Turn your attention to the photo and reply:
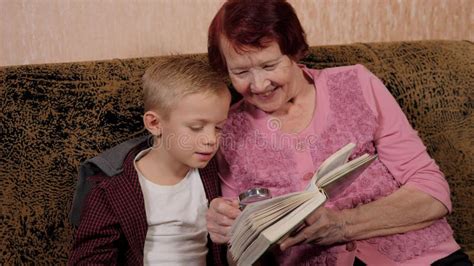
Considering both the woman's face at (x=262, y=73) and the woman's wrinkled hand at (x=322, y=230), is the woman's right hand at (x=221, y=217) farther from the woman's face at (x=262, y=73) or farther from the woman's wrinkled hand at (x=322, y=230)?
the woman's face at (x=262, y=73)

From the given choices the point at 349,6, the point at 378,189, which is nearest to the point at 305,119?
the point at 378,189

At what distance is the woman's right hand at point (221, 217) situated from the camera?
1.22m

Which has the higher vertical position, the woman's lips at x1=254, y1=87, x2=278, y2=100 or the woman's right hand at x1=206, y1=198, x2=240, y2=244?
the woman's lips at x1=254, y1=87, x2=278, y2=100

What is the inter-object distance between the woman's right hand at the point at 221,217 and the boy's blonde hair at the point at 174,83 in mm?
263

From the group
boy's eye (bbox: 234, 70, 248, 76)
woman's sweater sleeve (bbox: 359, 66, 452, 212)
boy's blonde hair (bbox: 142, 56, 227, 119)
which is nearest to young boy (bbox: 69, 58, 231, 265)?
boy's blonde hair (bbox: 142, 56, 227, 119)

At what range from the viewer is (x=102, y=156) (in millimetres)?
1406

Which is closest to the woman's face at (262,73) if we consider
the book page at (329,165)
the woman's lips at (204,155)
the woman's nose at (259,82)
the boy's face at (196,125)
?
the woman's nose at (259,82)

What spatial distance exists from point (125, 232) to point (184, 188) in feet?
0.66

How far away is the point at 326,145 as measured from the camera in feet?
4.86

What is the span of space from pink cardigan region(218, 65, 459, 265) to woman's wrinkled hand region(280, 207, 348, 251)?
11 centimetres

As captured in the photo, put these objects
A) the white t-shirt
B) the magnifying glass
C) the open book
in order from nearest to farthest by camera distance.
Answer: the open book < the magnifying glass < the white t-shirt

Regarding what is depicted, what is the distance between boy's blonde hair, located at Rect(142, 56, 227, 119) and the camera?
1313 millimetres

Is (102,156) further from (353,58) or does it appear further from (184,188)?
(353,58)

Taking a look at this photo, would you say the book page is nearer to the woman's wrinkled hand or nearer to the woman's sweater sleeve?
the woman's wrinkled hand
